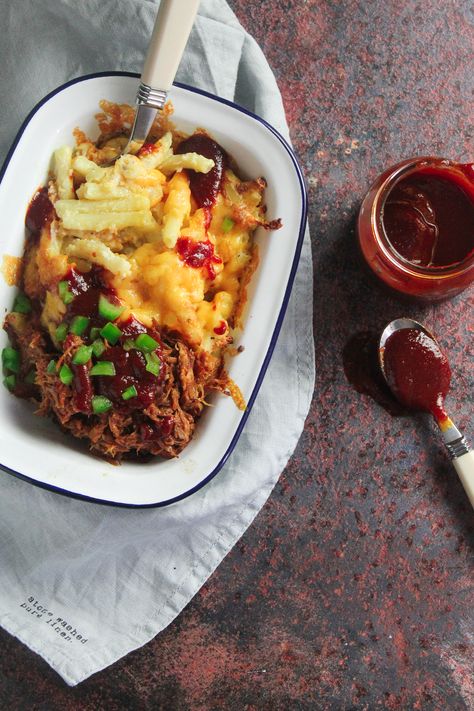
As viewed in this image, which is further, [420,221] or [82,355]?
[420,221]

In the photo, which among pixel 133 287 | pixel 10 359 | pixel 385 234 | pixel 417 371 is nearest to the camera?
pixel 133 287

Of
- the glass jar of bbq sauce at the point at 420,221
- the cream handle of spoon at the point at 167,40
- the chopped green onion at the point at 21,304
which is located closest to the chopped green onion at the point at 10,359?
the chopped green onion at the point at 21,304

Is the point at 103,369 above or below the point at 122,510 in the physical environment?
above

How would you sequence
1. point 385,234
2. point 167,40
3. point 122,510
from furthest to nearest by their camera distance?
point 122,510 < point 385,234 < point 167,40

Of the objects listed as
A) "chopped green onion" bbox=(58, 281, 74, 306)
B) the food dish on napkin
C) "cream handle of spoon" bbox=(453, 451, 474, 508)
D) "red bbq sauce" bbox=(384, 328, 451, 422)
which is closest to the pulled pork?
the food dish on napkin

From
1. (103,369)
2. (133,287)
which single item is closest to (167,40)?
(133,287)

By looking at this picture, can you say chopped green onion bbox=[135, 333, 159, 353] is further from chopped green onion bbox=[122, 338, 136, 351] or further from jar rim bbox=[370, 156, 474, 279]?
jar rim bbox=[370, 156, 474, 279]

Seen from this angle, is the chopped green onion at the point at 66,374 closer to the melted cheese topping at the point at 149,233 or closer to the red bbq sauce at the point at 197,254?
the melted cheese topping at the point at 149,233

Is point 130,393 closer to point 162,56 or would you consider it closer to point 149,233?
point 149,233
